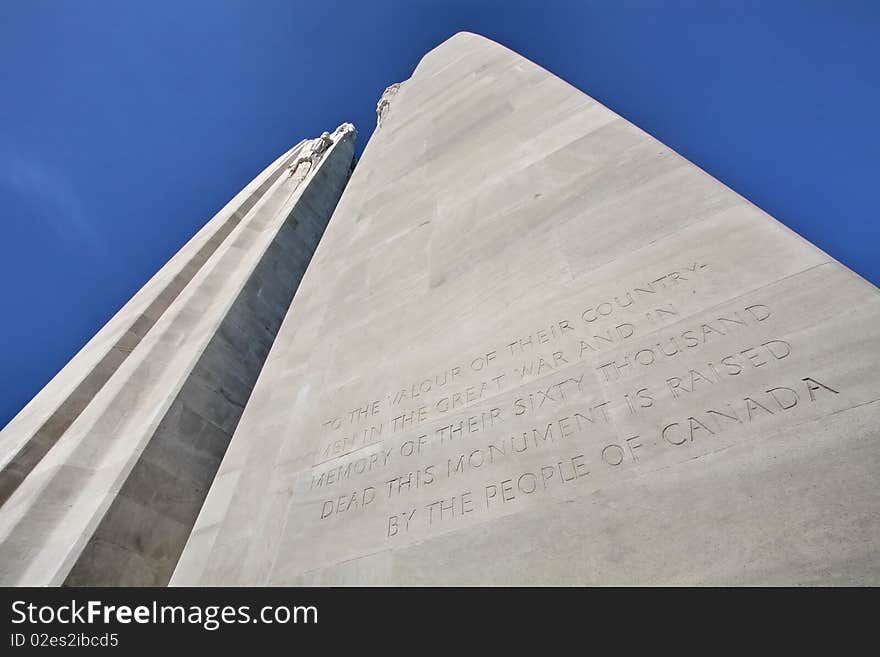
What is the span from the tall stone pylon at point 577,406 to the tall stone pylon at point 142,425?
275 centimetres

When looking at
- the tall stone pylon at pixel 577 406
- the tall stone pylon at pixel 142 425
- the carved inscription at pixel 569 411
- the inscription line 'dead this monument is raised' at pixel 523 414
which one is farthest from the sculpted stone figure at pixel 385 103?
the carved inscription at pixel 569 411

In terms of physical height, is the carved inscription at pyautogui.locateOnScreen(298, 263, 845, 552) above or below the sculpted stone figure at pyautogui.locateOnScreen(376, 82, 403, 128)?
below

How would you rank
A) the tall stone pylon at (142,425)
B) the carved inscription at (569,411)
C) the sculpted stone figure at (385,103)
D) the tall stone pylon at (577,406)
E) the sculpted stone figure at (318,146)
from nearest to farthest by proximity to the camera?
→ the tall stone pylon at (577,406) → the carved inscription at (569,411) → the tall stone pylon at (142,425) → the sculpted stone figure at (385,103) → the sculpted stone figure at (318,146)

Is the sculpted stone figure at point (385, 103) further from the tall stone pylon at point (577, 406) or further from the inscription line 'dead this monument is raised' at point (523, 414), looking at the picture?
the tall stone pylon at point (577, 406)

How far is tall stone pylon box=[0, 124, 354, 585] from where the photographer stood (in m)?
7.43

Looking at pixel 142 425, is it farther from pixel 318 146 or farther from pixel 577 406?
pixel 318 146

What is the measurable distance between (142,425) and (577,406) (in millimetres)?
9265

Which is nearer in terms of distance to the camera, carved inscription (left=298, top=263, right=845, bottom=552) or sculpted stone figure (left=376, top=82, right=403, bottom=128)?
carved inscription (left=298, top=263, right=845, bottom=552)

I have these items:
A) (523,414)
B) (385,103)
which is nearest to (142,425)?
(523,414)

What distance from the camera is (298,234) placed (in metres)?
20.2

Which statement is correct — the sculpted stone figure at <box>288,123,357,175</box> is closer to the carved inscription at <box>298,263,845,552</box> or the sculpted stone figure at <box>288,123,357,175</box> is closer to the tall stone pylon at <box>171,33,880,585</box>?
the tall stone pylon at <box>171,33,880,585</box>

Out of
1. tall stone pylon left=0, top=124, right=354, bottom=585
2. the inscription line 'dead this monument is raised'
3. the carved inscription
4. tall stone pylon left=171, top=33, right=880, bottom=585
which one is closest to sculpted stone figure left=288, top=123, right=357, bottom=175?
tall stone pylon left=0, top=124, right=354, bottom=585

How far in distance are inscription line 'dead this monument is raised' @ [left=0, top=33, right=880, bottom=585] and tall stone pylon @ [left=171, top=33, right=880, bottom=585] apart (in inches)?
0.7

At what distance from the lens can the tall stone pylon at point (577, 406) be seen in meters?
2.85
